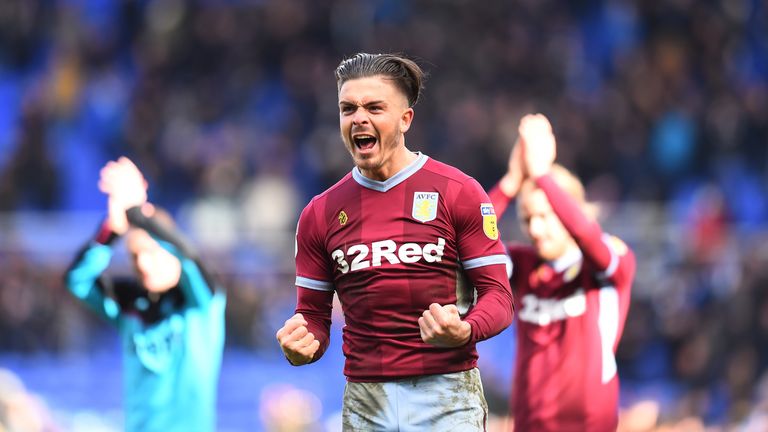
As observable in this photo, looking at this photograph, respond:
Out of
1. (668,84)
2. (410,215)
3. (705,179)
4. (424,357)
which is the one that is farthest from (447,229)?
(668,84)

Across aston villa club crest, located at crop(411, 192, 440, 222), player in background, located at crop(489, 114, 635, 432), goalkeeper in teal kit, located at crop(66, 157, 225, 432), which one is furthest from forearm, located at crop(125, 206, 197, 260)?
aston villa club crest, located at crop(411, 192, 440, 222)

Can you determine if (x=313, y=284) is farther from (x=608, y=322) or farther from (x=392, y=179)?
(x=608, y=322)

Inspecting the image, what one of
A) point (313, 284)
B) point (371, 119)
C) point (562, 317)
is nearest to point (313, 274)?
point (313, 284)

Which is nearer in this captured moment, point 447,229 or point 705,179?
point 447,229

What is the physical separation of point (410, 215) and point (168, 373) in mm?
2789

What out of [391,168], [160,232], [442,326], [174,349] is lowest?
[442,326]

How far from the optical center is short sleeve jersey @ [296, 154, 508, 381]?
4.85 meters

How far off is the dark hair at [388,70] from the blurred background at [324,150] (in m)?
6.58

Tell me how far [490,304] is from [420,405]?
0.46m

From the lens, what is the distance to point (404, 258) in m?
4.84

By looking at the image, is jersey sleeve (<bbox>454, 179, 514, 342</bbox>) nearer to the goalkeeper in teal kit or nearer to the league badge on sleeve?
the league badge on sleeve

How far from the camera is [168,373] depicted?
722cm

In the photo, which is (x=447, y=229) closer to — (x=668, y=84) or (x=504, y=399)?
(x=504, y=399)

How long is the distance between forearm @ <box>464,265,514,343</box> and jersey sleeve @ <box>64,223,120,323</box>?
10.5 feet
